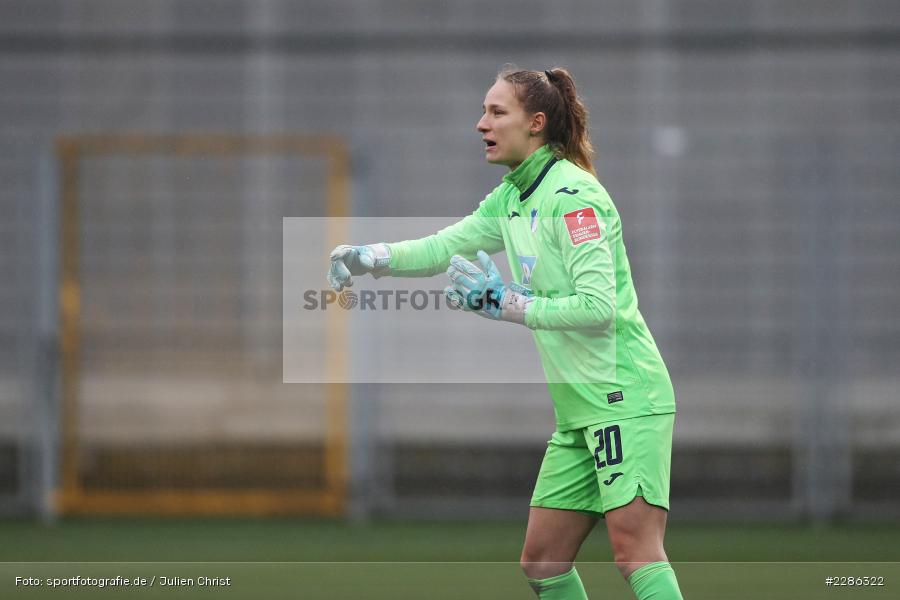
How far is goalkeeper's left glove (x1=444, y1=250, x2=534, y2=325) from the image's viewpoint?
3.98 meters

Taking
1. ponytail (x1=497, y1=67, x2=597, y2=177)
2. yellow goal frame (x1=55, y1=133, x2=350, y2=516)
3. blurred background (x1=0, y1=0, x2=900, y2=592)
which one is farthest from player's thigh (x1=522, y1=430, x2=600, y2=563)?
yellow goal frame (x1=55, y1=133, x2=350, y2=516)

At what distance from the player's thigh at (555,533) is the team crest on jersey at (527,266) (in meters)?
0.72

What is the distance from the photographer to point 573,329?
12.9ft

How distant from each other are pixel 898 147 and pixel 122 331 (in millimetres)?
5289

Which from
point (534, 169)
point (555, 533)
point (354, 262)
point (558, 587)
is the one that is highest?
point (534, 169)

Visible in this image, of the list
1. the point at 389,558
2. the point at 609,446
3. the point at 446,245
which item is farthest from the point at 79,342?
the point at 609,446

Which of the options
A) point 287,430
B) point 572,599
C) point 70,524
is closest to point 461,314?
point 287,430

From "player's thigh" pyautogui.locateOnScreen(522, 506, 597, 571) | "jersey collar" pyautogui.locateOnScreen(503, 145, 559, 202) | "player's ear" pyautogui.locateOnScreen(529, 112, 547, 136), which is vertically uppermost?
"player's ear" pyautogui.locateOnScreen(529, 112, 547, 136)

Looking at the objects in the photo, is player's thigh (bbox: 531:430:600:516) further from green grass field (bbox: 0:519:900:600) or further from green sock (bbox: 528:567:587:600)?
green grass field (bbox: 0:519:900:600)

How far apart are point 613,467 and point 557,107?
1.15 m

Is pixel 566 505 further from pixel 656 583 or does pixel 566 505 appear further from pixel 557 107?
pixel 557 107

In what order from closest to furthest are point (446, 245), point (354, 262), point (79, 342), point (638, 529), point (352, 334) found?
point (638, 529) → point (354, 262) → point (446, 245) → point (352, 334) → point (79, 342)

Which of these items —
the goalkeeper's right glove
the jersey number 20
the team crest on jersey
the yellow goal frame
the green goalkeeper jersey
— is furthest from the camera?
the yellow goal frame

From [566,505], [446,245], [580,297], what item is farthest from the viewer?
[446,245]
